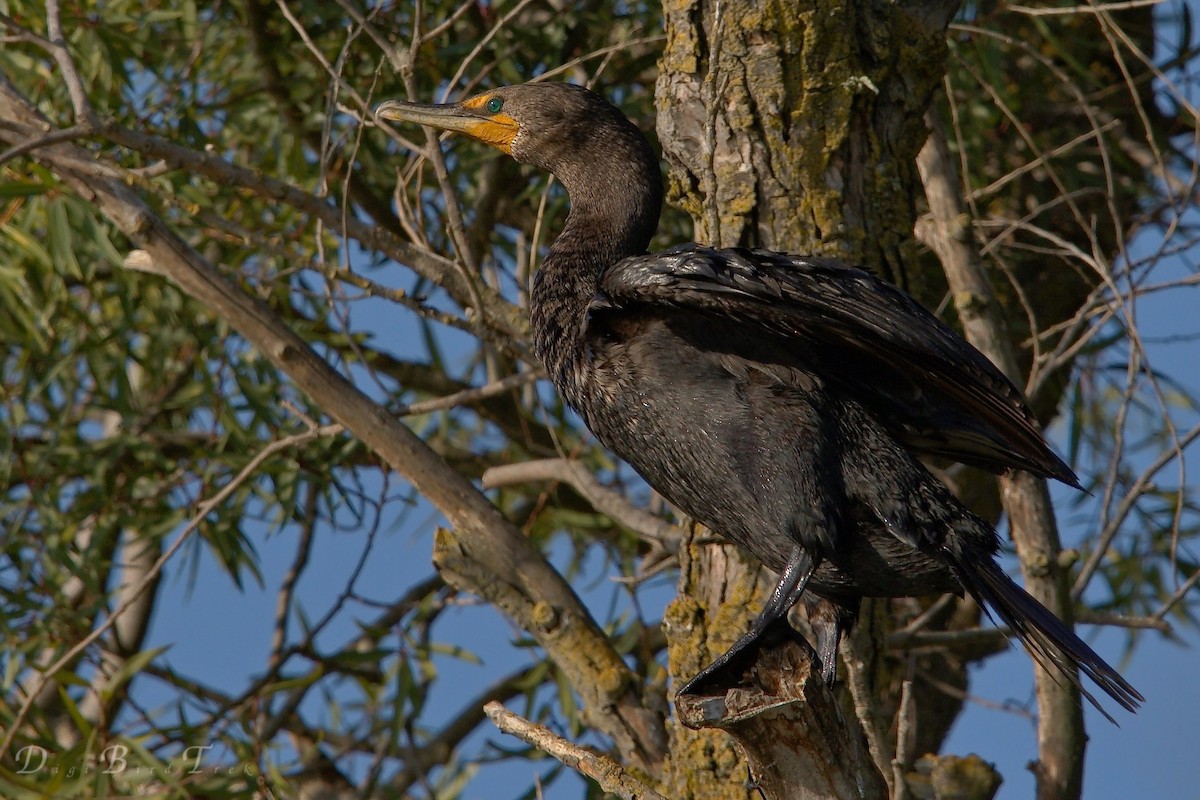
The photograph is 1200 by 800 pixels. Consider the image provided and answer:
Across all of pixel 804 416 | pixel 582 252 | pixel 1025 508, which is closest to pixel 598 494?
pixel 582 252

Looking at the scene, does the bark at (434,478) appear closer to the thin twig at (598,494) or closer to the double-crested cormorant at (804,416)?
the thin twig at (598,494)

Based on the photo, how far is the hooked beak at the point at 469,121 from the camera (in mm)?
3410

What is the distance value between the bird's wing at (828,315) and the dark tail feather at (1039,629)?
9.6 inches

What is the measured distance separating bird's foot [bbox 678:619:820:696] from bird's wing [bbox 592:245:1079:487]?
50 centimetres

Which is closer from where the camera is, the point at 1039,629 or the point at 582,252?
the point at 1039,629

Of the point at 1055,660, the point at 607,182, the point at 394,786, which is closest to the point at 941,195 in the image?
the point at 607,182

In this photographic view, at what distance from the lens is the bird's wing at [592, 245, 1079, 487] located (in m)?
2.47

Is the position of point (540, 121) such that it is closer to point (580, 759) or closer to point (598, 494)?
point (598, 494)

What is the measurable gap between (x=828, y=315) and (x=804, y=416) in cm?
27

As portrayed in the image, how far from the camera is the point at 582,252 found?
303cm

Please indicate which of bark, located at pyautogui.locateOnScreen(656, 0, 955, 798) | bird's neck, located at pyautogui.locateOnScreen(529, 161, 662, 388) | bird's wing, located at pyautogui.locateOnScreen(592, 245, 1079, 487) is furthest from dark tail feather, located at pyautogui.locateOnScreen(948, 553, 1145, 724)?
bird's neck, located at pyautogui.locateOnScreen(529, 161, 662, 388)

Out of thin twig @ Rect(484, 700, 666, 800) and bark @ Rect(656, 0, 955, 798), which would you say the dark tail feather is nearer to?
bark @ Rect(656, 0, 955, 798)

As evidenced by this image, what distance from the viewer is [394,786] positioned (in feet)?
15.4

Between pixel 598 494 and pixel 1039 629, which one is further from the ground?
pixel 598 494
